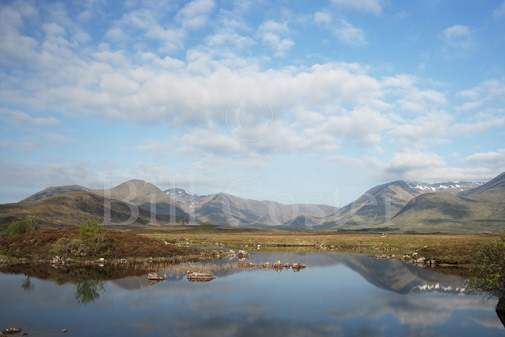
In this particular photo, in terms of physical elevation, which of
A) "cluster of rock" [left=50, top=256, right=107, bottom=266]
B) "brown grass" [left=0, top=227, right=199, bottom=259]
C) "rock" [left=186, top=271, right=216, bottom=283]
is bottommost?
"rock" [left=186, top=271, right=216, bottom=283]

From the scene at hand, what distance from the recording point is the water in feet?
86.0

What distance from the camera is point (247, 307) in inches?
1276

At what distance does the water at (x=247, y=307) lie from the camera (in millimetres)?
26203

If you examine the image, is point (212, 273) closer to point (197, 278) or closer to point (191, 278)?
point (197, 278)

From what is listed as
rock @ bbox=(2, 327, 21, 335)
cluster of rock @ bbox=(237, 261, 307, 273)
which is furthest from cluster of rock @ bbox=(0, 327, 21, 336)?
cluster of rock @ bbox=(237, 261, 307, 273)

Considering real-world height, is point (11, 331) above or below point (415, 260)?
above

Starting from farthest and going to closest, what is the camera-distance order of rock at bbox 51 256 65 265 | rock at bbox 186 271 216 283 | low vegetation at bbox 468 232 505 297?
rock at bbox 51 256 65 265 → rock at bbox 186 271 216 283 → low vegetation at bbox 468 232 505 297

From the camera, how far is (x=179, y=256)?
67062 millimetres

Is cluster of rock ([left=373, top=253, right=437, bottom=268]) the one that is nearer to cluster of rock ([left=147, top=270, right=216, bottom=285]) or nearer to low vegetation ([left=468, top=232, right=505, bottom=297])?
low vegetation ([left=468, top=232, right=505, bottom=297])

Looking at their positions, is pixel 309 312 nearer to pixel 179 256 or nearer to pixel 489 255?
pixel 489 255

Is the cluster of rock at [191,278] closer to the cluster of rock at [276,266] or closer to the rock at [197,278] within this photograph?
the rock at [197,278]

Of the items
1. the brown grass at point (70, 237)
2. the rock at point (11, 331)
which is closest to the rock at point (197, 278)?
the rock at point (11, 331)

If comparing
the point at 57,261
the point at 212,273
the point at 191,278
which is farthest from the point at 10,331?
the point at 57,261

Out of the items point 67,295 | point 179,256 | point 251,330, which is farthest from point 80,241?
point 251,330
